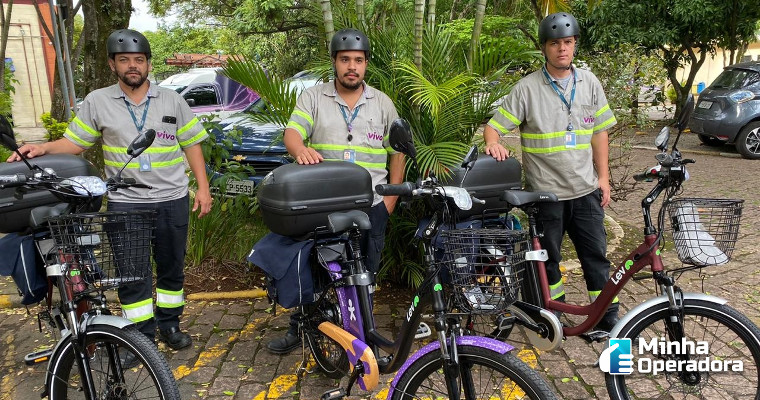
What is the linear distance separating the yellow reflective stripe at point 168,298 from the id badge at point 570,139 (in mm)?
2720

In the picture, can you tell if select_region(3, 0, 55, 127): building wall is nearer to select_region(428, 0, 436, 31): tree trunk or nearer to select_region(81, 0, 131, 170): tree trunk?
select_region(81, 0, 131, 170): tree trunk

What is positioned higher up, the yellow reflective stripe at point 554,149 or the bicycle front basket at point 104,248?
the yellow reflective stripe at point 554,149

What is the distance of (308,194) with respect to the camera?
3.12 meters

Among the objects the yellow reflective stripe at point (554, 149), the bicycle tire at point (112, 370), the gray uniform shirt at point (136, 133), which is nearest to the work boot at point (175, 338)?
the gray uniform shirt at point (136, 133)

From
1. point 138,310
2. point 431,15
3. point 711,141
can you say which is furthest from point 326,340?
point 711,141

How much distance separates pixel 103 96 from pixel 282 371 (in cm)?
201

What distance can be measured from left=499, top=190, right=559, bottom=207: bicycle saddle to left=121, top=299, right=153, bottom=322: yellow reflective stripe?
2226mm

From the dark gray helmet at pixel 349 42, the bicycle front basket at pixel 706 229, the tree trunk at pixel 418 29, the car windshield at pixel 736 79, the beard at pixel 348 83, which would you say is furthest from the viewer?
the car windshield at pixel 736 79

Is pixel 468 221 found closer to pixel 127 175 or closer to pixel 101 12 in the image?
pixel 127 175

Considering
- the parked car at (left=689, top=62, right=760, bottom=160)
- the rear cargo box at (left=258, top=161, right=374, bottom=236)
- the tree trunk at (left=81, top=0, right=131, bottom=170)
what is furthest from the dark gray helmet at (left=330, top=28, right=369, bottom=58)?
the parked car at (left=689, top=62, right=760, bottom=160)

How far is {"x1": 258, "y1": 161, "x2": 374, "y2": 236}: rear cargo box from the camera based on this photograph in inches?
122

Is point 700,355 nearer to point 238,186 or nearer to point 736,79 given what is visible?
point 238,186

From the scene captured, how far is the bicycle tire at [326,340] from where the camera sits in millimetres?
3254

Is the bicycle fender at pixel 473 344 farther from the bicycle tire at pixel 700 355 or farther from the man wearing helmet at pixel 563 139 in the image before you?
the man wearing helmet at pixel 563 139
